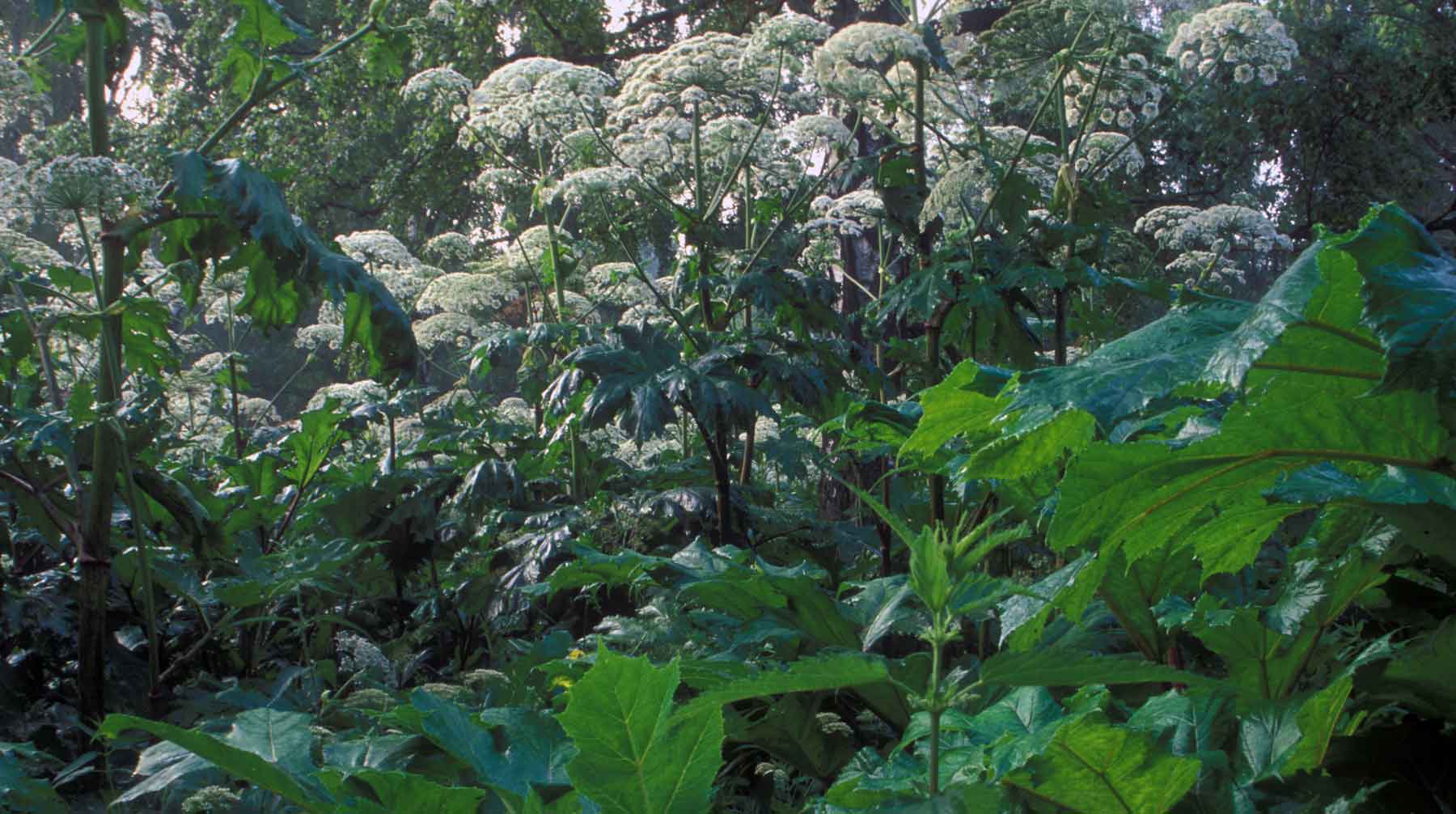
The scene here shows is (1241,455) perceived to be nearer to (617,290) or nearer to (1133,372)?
(1133,372)

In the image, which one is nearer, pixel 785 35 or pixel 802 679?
pixel 802 679

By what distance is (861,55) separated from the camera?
3693 mm

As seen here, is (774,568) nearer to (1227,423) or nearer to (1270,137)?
(1227,423)

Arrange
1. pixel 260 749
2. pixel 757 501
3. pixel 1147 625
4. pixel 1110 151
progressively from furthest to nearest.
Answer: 1. pixel 1110 151
2. pixel 757 501
3. pixel 1147 625
4. pixel 260 749

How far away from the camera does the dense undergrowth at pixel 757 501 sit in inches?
33.0

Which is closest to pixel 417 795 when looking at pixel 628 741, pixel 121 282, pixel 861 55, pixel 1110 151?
pixel 628 741

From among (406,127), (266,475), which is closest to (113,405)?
(266,475)

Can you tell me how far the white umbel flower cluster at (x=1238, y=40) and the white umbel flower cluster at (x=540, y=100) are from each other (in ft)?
7.77

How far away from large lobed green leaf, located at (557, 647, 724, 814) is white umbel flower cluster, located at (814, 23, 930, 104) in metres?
3.07

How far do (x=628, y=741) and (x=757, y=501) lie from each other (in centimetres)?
299

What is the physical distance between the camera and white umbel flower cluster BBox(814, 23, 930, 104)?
3549mm

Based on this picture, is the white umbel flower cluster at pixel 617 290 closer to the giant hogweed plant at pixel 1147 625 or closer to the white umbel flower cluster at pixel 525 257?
the white umbel flower cluster at pixel 525 257

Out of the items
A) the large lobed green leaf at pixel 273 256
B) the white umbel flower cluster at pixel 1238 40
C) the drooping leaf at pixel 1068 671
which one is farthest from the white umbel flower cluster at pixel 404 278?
the drooping leaf at pixel 1068 671

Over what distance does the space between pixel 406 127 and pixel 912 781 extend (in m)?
15.9
